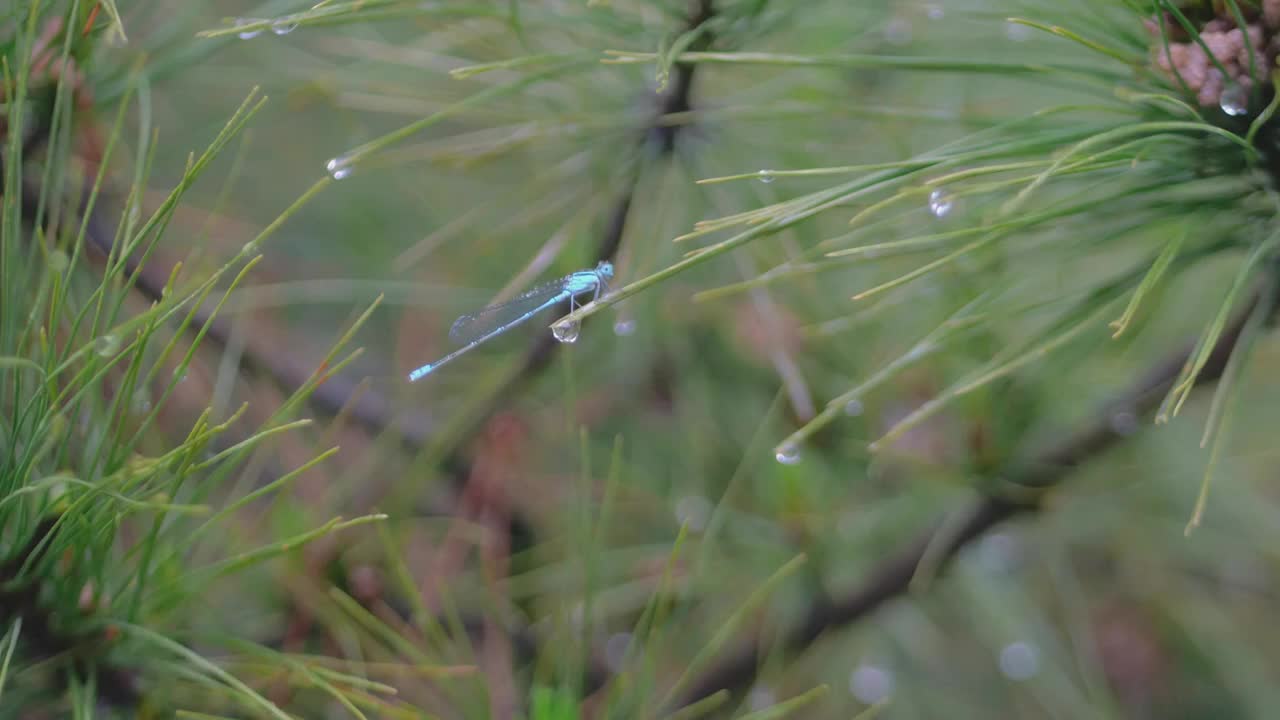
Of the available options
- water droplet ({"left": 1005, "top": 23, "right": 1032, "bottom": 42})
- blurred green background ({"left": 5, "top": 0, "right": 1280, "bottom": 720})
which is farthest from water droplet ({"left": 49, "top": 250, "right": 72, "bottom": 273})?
water droplet ({"left": 1005, "top": 23, "right": 1032, "bottom": 42})

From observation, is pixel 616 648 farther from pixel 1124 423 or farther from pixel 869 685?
pixel 1124 423

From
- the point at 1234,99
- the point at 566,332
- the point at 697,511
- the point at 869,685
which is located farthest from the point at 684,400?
the point at 1234,99

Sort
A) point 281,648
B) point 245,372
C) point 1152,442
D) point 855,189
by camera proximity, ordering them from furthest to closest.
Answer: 1. point 1152,442
2. point 245,372
3. point 281,648
4. point 855,189

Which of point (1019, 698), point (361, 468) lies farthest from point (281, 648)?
point (1019, 698)

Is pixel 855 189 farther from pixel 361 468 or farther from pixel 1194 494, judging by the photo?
pixel 1194 494

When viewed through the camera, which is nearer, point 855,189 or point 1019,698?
point 855,189
